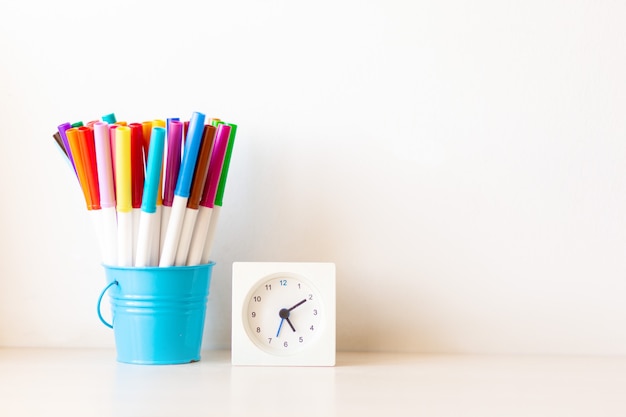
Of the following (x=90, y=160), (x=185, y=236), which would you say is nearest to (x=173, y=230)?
(x=185, y=236)

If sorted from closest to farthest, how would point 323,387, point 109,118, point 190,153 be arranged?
point 323,387
point 190,153
point 109,118

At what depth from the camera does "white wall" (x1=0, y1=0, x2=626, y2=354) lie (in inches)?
43.4

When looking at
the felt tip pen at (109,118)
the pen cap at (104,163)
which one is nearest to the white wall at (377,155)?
the felt tip pen at (109,118)

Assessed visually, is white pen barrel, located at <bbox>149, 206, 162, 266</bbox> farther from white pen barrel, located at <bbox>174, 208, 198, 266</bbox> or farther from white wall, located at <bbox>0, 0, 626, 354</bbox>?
white wall, located at <bbox>0, 0, 626, 354</bbox>

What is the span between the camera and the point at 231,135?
3.35 feet

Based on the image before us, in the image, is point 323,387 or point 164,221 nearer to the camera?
point 323,387

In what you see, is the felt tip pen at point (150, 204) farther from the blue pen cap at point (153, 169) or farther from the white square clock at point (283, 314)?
the white square clock at point (283, 314)

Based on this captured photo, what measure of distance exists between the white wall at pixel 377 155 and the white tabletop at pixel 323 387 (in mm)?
73

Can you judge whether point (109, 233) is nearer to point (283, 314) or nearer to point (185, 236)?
point (185, 236)

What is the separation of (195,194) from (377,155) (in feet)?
0.92

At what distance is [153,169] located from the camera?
941 millimetres

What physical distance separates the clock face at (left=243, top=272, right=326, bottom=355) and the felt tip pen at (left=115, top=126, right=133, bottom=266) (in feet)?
0.54

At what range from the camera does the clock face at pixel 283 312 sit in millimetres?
985

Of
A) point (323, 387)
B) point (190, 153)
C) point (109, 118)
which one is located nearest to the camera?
point (323, 387)
